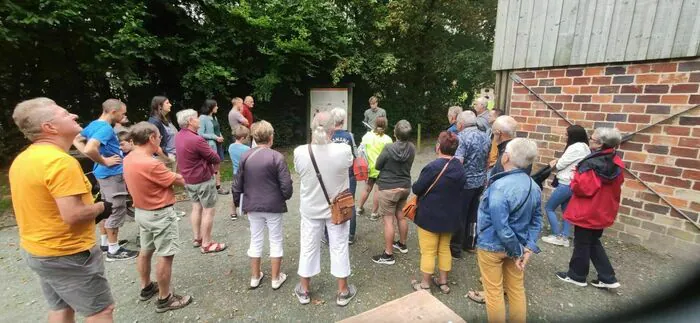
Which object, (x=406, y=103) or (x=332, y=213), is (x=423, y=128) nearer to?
(x=406, y=103)

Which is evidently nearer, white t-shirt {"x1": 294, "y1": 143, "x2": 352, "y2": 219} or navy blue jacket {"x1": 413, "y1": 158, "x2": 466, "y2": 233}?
white t-shirt {"x1": 294, "y1": 143, "x2": 352, "y2": 219}

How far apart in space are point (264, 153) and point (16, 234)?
14.8 ft

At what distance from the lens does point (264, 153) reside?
10.9 ft

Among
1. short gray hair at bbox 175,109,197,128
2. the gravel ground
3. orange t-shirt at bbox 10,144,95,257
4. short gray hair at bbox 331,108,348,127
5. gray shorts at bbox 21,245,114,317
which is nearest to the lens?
orange t-shirt at bbox 10,144,95,257

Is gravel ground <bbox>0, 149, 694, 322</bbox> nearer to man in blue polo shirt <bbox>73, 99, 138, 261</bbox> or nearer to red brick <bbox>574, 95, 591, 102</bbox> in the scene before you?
man in blue polo shirt <bbox>73, 99, 138, 261</bbox>

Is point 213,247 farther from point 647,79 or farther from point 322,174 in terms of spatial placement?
point 647,79

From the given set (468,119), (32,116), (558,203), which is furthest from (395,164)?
(32,116)

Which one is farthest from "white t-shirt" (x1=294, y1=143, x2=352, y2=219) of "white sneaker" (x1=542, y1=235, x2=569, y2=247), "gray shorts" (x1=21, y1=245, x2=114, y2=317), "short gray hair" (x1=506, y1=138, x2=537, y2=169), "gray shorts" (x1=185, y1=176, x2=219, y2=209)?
"white sneaker" (x1=542, y1=235, x2=569, y2=247)

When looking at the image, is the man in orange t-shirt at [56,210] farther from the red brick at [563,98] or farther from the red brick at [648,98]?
the red brick at [648,98]

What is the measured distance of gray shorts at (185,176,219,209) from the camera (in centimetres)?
401

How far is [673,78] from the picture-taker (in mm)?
4004

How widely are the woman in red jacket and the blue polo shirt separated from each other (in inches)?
200

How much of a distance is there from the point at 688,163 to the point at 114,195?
22.3 feet

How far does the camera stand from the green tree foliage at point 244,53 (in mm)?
7426
